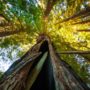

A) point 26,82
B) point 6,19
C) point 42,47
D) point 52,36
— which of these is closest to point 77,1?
point 52,36

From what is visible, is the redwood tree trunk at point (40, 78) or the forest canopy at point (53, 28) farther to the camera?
the forest canopy at point (53, 28)

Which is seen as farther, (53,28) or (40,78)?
(53,28)

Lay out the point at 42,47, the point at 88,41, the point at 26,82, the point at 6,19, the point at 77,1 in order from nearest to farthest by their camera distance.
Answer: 1. the point at 26,82
2. the point at 42,47
3. the point at 6,19
4. the point at 77,1
5. the point at 88,41

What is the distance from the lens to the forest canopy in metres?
6.11

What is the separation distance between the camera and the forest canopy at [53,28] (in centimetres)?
611

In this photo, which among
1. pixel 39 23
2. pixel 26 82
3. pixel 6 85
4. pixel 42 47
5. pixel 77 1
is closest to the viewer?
pixel 6 85

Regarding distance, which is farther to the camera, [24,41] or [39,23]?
[24,41]

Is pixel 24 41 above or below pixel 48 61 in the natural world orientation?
below

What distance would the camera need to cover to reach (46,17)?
321 inches

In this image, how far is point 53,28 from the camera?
7.83 metres

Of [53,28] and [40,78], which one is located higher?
[40,78]

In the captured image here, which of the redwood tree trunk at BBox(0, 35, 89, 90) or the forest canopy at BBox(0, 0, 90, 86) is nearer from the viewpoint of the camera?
the redwood tree trunk at BBox(0, 35, 89, 90)

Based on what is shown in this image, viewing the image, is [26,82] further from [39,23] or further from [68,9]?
[68,9]

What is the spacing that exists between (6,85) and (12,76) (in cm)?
28
